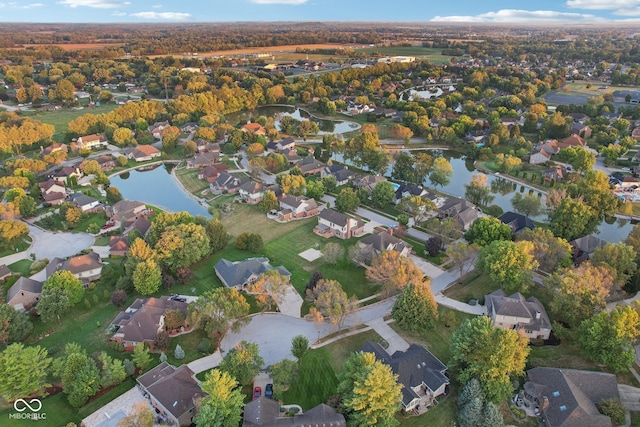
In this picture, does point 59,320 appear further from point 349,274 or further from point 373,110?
point 373,110

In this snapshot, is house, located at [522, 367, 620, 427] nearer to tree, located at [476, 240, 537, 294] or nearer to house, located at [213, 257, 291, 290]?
tree, located at [476, 240, 537, 294]

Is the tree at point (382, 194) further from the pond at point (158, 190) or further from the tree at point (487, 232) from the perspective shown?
the pond at point (158, 190)

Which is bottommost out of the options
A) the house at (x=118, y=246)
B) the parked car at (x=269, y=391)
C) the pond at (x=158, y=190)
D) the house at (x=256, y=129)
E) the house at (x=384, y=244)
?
the pond at (x=158, y=190)

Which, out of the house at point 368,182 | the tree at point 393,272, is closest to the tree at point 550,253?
the tree at point 393,272

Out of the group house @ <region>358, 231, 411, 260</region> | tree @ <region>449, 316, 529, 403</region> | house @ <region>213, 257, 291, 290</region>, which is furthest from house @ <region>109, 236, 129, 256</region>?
tree @ <region>449, 316, 529, 403</region>

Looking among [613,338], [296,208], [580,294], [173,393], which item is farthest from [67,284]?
[613,338]

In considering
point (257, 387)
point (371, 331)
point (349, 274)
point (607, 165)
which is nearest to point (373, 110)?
point (607, 165)
